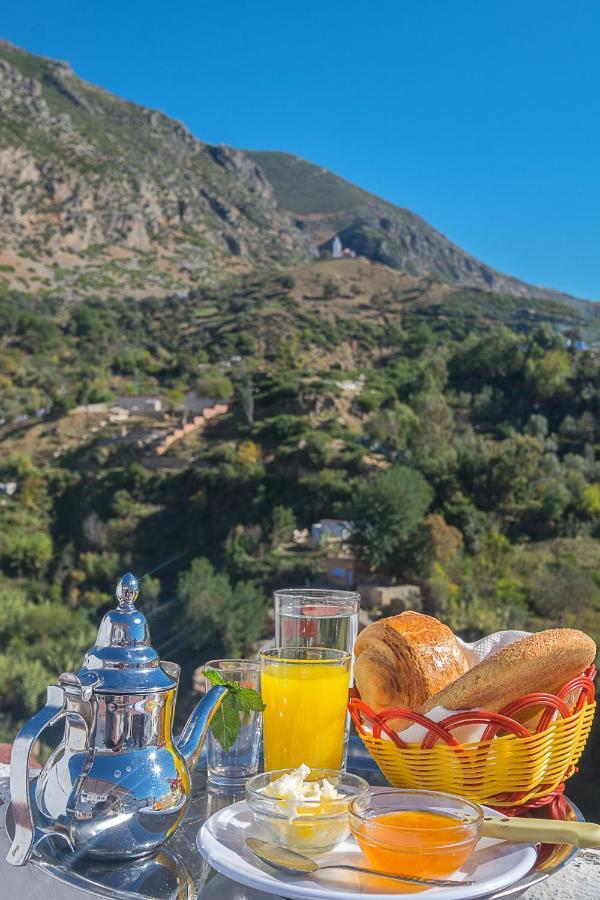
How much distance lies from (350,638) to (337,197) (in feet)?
279

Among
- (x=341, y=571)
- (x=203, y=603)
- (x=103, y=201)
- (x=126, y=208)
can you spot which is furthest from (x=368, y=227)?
(x=203, y=603)

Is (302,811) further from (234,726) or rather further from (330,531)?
(330,531)

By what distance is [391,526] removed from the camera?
52.0 ft

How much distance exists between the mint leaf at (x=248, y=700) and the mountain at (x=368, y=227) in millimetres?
65324

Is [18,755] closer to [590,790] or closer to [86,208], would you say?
[590,790]

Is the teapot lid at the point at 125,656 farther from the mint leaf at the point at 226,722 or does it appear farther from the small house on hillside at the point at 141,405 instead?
the small house on hillside at the point at 141,405

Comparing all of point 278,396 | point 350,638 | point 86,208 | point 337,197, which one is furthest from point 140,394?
point 337,197

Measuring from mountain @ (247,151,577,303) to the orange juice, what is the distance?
214ft

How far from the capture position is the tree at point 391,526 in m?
15.7

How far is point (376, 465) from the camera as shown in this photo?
20484 millimetres

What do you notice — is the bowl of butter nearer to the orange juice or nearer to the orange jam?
the orange jam

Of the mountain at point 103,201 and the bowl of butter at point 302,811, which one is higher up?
the mountain at point 103,201

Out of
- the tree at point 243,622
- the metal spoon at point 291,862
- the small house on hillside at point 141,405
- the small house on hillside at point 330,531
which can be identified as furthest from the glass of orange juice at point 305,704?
the small house on hillside at point 141,405

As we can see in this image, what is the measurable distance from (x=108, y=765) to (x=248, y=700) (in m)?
0.25
